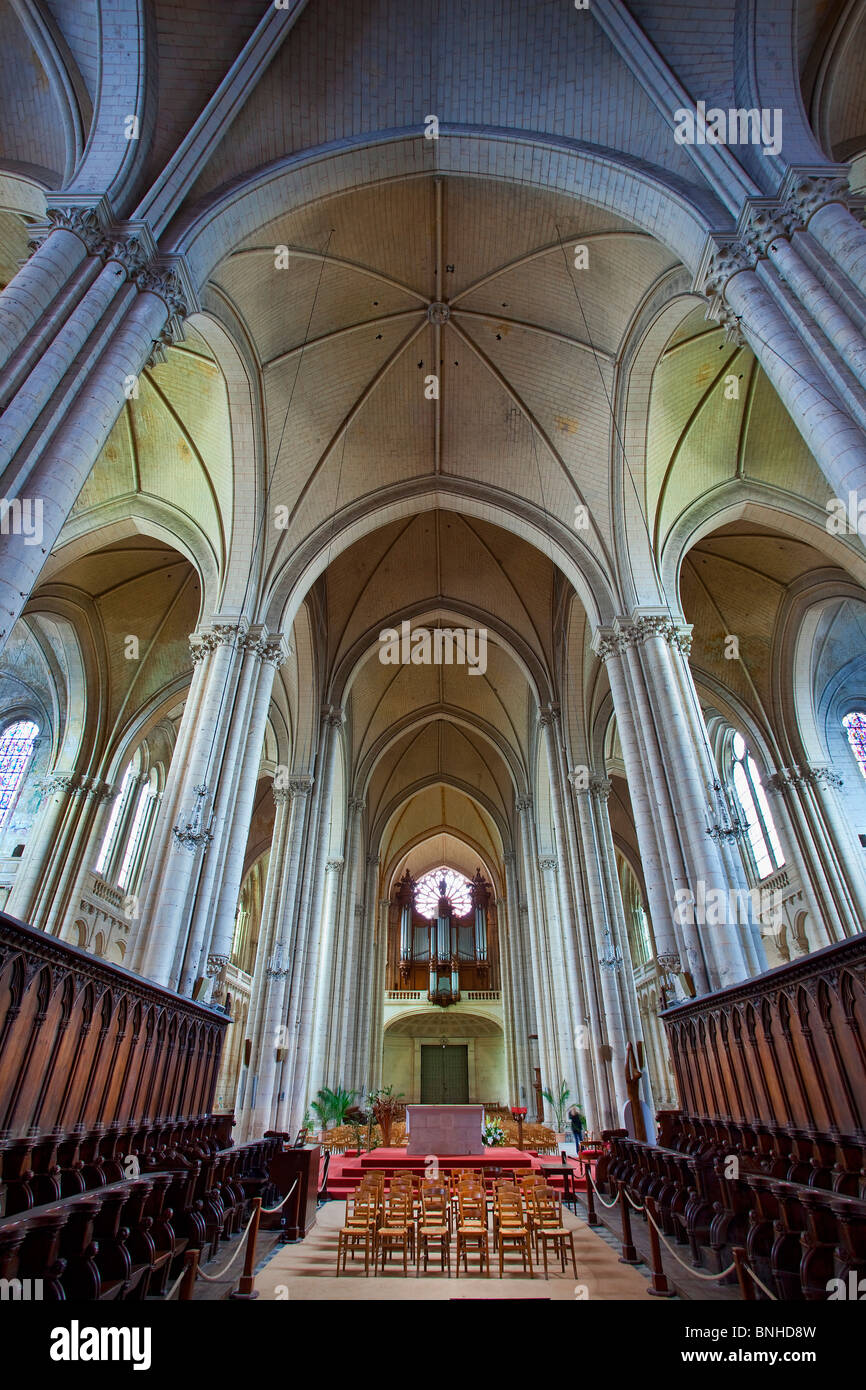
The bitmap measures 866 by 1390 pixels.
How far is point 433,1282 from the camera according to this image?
582 centimetres

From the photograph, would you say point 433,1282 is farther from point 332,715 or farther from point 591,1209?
point 332,715

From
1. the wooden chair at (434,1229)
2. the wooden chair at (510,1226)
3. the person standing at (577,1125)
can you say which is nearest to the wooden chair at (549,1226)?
the wooden chair at (510,1226)

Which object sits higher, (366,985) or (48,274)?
(48,274)

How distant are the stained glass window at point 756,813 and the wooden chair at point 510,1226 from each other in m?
13.1

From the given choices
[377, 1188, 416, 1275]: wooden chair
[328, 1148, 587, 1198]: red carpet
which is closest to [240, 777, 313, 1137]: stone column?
[328, 1148, 587, 1198]: red carpet

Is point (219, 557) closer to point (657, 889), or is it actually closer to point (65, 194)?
point (65, 194)

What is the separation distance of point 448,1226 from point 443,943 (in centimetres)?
2872

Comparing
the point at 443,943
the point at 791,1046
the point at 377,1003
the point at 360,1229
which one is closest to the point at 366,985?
the point at 377,1003

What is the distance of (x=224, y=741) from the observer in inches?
465

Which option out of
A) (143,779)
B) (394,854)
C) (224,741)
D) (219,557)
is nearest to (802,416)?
(224,741)

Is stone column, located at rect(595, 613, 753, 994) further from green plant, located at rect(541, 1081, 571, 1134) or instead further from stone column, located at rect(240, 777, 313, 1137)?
green plant, located at rect(541, 1081, 571, 1134)

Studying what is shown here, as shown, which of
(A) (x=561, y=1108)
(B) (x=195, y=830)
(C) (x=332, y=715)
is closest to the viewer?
(B) (x=195, y=830)

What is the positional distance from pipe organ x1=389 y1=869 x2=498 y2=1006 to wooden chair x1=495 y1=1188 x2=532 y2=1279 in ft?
89.8

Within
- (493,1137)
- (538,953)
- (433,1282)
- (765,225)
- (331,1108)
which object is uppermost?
(765,225)
